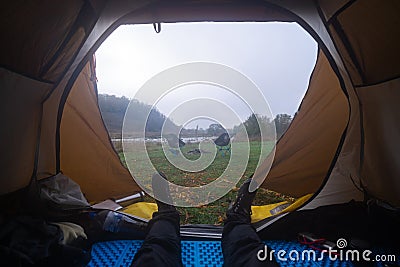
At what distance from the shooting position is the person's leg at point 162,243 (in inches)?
33.0

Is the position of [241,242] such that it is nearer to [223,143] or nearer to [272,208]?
[272,208]

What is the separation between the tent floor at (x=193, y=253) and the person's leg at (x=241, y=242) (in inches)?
3.6

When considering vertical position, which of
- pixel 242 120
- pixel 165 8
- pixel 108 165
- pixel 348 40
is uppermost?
pixel 165 8

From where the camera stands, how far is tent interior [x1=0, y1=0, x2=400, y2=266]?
3.13 ft

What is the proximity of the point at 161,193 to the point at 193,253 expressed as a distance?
1.32 ft

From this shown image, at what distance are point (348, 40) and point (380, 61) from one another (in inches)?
6.1

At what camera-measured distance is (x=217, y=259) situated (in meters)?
1.07

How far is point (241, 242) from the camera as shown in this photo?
978mm

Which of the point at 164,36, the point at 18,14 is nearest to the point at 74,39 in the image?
the point at 18,14

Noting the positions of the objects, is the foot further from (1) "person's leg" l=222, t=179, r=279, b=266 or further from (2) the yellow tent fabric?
(2) the yellow tent fabric

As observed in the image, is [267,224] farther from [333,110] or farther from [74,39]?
[74,39]

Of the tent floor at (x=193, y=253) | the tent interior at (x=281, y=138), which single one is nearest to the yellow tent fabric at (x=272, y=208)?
the tent interior at (x=281, y=138)

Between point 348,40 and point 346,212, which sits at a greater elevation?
point 348,40

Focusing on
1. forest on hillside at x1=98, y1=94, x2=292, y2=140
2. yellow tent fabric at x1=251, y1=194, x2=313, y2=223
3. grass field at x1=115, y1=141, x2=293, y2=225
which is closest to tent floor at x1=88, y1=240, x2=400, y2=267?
yellow tent fabric at x1=251, y1=194, x2=313, y2=223
